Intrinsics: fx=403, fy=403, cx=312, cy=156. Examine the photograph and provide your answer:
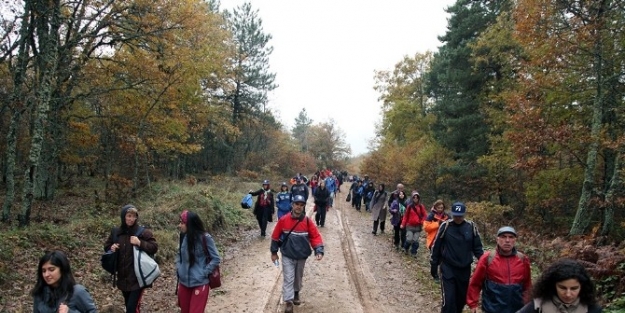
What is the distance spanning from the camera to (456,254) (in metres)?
5.98

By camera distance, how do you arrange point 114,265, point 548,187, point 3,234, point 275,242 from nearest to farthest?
point 114,265, point 275,242, point 3,234, point 548,187

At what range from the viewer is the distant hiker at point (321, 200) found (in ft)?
51.7

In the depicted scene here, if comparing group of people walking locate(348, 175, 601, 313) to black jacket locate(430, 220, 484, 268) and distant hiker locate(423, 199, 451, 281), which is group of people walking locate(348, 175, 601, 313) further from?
distant hiker locate(423, 199, 451, 281)

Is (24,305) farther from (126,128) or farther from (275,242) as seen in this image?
(126,128)

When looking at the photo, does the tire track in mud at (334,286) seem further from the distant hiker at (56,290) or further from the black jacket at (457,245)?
the distant hiker at (56,290)

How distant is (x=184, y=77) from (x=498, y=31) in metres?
15.3

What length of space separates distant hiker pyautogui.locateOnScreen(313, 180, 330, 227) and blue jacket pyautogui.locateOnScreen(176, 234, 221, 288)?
1044 cm

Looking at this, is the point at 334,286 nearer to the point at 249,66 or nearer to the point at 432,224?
the point at 432,224

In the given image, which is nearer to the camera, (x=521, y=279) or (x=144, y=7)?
(x=521, y=279)

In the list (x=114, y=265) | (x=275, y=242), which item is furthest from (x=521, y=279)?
(x=114, y=265)

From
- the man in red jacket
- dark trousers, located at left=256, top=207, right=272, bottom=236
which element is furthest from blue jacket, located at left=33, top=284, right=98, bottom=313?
dark trousers, located at left=256, top=207, right=272, bottom=236

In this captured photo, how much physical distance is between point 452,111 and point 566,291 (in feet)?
68.8

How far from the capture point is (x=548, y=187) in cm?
1559

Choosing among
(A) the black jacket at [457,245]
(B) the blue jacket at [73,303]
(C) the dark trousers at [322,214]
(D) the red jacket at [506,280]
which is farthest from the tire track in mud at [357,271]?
(B) the blue jacket at [73,303]
